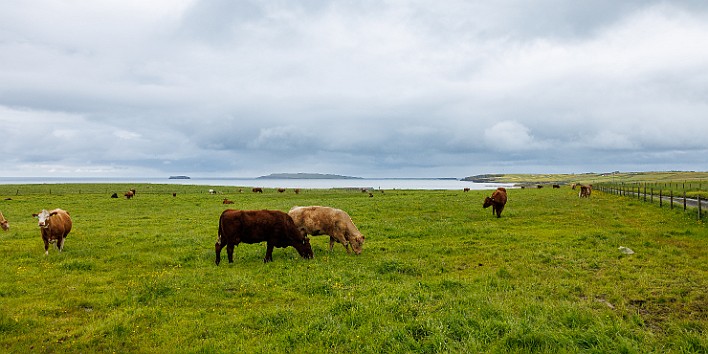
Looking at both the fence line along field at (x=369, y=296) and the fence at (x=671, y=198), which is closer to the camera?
the fence line along field at (x=369, y=296)

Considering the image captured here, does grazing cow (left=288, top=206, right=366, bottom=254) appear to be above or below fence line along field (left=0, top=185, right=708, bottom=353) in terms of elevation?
above

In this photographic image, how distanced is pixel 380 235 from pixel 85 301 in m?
12.9

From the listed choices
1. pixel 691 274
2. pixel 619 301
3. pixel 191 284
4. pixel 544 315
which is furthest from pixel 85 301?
pixel 691 274

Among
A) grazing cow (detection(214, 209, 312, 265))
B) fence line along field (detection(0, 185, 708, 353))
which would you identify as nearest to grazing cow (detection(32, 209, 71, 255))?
fence line along field (detection(0, 185, 708, 353))

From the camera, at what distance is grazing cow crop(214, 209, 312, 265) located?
535 inches

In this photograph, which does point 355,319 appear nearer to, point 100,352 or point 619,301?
point 100,352

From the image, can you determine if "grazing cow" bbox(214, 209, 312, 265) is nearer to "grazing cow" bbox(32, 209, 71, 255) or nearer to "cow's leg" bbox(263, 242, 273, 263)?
"cow's leg" bbox(263, 242, 273, 263)

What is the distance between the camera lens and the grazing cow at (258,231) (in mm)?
13586

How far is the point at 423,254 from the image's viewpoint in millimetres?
14977

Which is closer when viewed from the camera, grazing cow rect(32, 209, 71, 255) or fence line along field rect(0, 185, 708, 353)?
fence line along field rect(0, 185, 708, 353)

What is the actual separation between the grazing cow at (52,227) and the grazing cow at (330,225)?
921 cm

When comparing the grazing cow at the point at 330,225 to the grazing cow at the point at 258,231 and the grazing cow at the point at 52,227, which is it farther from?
the grazing cow at the point at 52,227

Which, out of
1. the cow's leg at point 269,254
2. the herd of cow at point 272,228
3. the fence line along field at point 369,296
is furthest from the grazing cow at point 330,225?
the cow's leg at point 269,254

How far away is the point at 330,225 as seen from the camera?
15.7 meters
